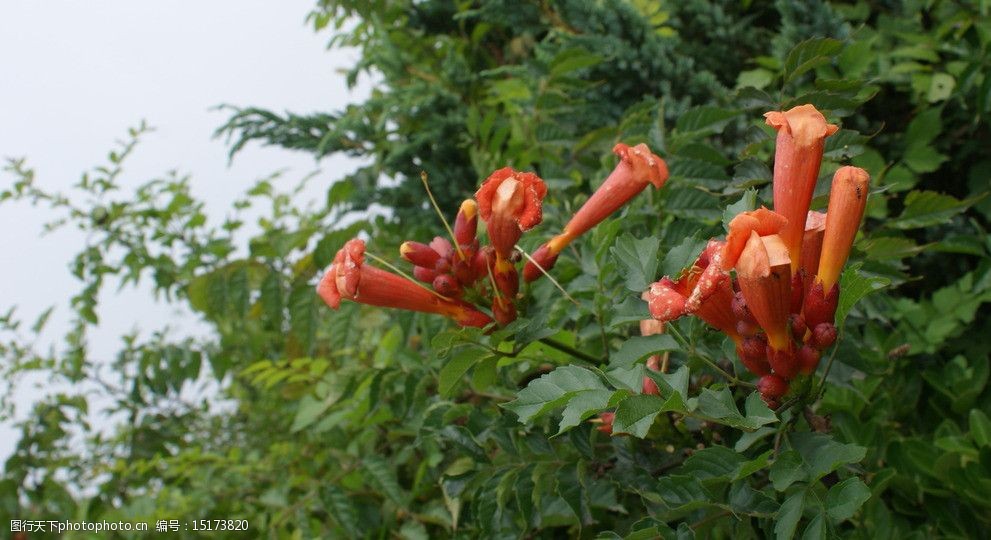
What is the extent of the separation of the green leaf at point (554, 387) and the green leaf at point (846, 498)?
250 millimetres

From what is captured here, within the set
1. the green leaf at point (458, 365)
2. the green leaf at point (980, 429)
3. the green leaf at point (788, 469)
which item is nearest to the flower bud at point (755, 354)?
the green leaf at point (788, 469)

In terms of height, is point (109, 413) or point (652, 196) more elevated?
point (652, 196)

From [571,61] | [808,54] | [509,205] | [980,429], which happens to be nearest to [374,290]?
[509,205]

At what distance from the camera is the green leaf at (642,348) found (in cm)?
90

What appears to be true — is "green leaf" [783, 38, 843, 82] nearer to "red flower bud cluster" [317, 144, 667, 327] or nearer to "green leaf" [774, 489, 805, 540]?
"red flower bud cluster" [317, 144, 667, 327]

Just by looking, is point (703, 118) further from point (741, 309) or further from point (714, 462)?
point (714, 462)

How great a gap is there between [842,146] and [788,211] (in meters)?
0.34

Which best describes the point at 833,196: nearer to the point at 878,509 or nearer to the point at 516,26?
the point at 878,509

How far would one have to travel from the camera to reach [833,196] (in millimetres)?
853

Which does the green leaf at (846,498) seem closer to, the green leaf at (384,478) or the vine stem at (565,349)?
the vine stem at (565,349)

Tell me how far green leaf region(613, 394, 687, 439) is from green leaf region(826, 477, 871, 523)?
0.60 ft

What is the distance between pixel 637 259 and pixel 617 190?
187 mm

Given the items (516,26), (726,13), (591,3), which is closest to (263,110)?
(516,26)

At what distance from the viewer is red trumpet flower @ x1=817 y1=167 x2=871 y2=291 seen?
84 centimetres
